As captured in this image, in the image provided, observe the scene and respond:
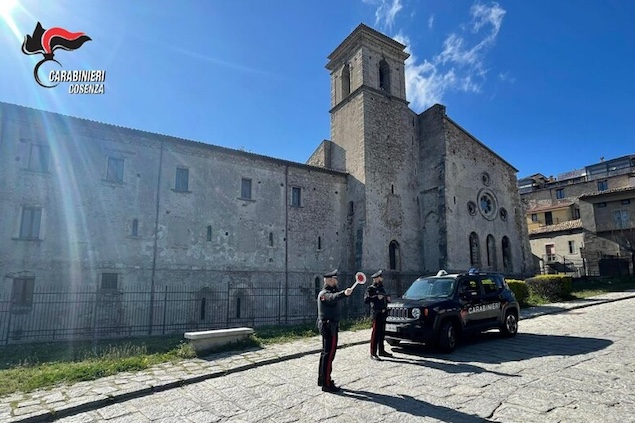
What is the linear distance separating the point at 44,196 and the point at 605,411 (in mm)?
18476

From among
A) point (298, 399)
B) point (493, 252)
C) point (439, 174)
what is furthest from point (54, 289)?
point (493, 252)

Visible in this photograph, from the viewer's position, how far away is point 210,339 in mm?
9133

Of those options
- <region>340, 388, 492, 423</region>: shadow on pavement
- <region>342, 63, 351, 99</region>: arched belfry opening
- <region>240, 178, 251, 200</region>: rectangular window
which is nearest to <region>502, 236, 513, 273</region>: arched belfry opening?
<region>342, 63, 351, 99</region>: arched belfry opening

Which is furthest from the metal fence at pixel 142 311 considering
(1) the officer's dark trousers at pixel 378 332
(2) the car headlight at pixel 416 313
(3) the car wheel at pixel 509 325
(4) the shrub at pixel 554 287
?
(3) the car wheel at pixel 509 325

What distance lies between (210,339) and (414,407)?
223 inches

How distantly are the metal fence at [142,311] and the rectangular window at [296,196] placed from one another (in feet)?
16.3

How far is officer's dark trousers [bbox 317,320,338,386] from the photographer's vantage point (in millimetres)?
5945

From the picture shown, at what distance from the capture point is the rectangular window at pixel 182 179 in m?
18.7

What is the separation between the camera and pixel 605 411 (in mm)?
4656

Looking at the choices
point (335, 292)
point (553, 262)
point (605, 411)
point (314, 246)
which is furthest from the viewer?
point (553, 262)

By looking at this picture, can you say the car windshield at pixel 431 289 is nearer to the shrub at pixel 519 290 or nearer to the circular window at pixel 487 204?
the shrub at pixel 519 290

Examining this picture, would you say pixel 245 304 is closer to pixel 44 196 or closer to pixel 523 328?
pixel 44 196

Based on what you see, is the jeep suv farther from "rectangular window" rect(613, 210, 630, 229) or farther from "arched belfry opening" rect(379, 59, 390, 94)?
"rectangular window" rect(613, 210, 630, 229)

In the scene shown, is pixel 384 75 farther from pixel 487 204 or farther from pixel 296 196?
pixel 487 204
